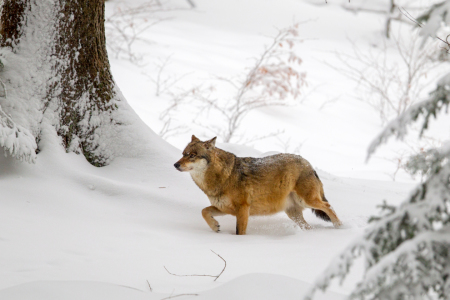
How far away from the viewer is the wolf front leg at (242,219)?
4.91m

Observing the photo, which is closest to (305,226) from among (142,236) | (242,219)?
(242,219)

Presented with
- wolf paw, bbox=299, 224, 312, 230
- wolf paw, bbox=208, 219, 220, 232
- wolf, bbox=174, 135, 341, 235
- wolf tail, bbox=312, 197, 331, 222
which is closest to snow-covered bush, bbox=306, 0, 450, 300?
wolf paw, bbox=208, 219, 220, 232

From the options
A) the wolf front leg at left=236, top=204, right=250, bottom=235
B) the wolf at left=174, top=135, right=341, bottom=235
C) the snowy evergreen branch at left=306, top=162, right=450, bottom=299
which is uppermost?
the snowy evergreen branch at left=306, top=162, right=450, bottom=299

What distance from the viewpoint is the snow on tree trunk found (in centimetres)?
523

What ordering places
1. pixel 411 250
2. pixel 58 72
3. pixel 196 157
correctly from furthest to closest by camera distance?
pixel 58 72
pixel 196 157
pixel 411 250

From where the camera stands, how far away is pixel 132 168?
5.73m

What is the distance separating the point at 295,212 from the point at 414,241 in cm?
393

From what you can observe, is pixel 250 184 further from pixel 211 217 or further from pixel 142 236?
pixel 142 236

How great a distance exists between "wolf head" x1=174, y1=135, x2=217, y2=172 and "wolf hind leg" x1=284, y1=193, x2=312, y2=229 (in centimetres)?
120

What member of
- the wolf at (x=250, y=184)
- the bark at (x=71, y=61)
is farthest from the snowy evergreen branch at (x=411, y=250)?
the bark at (x=71, y=61)

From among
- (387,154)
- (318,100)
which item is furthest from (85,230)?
(318,100)

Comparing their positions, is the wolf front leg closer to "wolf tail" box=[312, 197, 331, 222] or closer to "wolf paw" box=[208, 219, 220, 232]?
"wolf paw" box=[208, 219, 220, 232]

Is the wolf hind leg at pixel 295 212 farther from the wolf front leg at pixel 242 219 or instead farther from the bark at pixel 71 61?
the bark at pixel 71 61

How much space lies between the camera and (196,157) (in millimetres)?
4980
